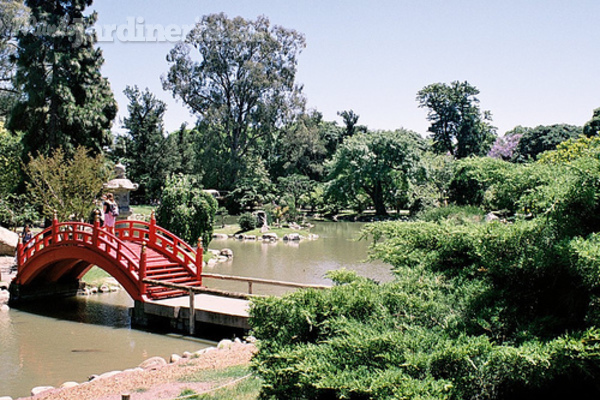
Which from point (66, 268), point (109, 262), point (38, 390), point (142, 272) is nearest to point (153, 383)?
point (38, 390)

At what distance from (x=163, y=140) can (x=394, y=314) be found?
128 feet

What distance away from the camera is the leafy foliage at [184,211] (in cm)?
1700

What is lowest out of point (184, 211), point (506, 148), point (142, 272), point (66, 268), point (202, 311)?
point (202, 311)

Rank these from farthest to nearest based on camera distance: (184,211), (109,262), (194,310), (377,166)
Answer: (377,166)
(184,211)
(109,262)
(194,310)

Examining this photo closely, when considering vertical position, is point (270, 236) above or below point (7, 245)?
below

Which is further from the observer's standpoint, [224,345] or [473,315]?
[224,345]

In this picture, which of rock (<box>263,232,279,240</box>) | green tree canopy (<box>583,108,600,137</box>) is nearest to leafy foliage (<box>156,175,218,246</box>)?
rock (<box>263,232,279,240</box>)

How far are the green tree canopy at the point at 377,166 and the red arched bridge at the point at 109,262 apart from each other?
25.0 meters

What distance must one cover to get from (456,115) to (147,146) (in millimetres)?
26207

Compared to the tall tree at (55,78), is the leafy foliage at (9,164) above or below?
below

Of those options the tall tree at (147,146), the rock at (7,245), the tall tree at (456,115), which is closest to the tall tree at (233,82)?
the tall tree at (147,146)

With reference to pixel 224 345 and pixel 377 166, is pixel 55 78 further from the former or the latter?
pixel 377 166

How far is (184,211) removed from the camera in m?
17.0

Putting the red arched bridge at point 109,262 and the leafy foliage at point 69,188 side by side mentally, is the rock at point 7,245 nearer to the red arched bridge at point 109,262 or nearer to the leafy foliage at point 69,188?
the leafy foliage at point 69,188
